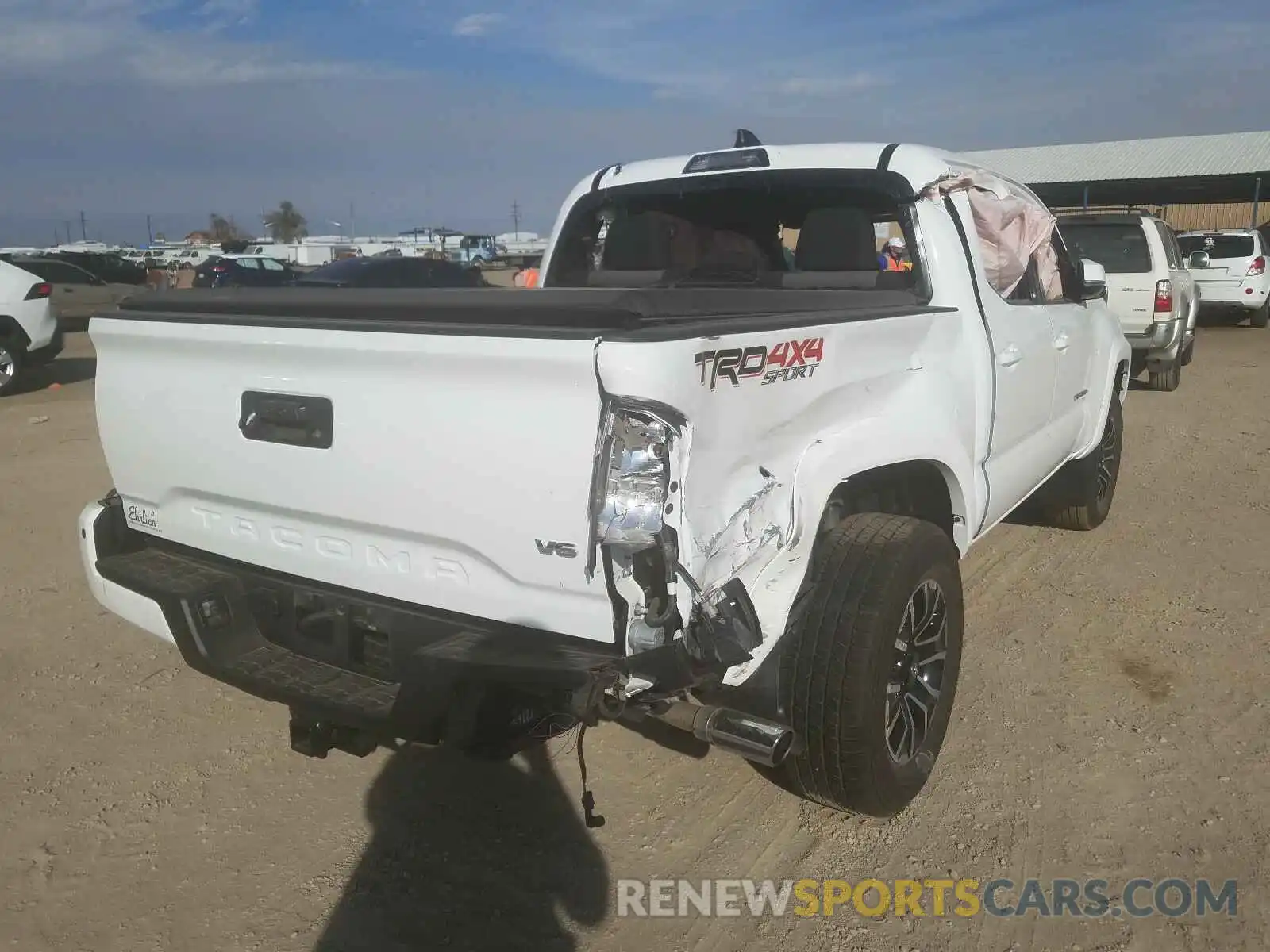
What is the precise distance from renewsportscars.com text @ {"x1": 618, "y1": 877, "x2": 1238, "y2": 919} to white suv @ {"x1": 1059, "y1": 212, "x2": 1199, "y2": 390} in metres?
9.53

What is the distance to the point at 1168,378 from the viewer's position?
11.7 metres

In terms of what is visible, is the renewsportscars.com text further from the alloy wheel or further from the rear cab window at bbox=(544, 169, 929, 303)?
the rear cab window at bbox=(544, 169, 929, 303)

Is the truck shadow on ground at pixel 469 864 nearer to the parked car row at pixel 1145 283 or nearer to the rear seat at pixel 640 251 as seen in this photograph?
the rear seat at pixel 640 251

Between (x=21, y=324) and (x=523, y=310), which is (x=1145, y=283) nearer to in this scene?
(x=523, y=310)

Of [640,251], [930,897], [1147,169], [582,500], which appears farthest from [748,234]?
[1147,169]

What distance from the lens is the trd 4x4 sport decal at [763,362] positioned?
2.24 metres

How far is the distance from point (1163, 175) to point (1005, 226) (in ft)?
117

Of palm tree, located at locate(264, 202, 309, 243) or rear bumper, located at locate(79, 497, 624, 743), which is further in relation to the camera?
palm tree, located at locate(264, 202, 309, 243)

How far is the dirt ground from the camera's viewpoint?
271 centimetres

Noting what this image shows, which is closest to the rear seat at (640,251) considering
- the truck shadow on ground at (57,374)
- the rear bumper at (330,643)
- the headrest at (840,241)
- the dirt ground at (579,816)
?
the headrest at (840,241)

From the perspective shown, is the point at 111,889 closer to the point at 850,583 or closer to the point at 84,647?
the point at 84,647

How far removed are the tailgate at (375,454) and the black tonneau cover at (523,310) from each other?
0.05 metres

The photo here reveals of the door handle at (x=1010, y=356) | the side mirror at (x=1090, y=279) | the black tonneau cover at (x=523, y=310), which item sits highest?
the black tonneau cover at (x=523, y=310)

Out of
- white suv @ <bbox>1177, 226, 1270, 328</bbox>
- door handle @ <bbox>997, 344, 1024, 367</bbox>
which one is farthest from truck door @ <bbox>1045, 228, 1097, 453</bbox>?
white suv @ <bbox>1177, 226, 1270, 328</bbox>
